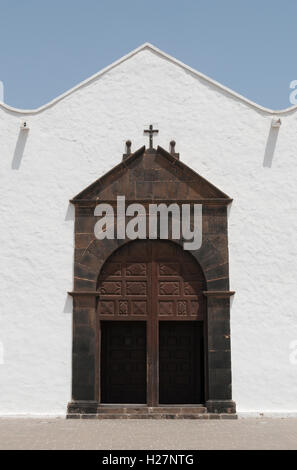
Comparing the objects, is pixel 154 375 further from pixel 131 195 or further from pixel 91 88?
pixel 91 88

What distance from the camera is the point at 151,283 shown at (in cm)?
1166

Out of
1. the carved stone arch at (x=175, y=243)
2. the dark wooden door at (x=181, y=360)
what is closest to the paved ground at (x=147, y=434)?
the carved stone arch at (x=175, y=243)

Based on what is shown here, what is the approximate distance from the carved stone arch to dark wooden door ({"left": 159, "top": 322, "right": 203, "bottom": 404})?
1.17 meters

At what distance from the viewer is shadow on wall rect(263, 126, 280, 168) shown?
12.0m

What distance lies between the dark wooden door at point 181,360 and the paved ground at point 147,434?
179 cm

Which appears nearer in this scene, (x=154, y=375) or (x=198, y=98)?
(x=154, y=375)

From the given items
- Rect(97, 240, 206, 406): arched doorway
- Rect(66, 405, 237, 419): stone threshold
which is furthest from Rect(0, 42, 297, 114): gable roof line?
Rect(66, 405, 237, 419): stone threshold

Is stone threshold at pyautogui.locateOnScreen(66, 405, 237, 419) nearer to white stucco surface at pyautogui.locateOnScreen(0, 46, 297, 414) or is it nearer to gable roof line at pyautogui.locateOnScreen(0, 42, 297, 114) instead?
white stucco surface at pyautogui.locateOnScreen(0, 46, 297, 414)

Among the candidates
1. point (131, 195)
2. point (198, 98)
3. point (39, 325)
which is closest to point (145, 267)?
point (131, 195)

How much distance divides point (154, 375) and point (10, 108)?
570 cm

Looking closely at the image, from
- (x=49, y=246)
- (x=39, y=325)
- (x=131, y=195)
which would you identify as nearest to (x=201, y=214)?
(x=131, y=195)

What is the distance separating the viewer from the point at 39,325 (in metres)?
11.5

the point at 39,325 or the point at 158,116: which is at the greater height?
the point at 158,116

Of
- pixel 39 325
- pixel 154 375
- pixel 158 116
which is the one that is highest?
pixel 158 116
